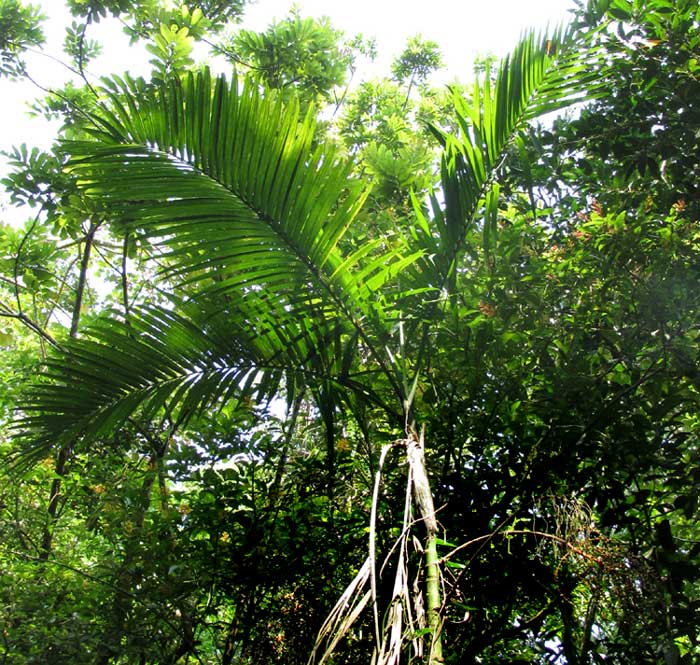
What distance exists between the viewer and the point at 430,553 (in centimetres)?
142

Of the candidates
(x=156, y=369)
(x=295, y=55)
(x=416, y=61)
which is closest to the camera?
(x=156, y=369)

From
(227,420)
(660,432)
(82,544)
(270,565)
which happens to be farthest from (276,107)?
(82,544)

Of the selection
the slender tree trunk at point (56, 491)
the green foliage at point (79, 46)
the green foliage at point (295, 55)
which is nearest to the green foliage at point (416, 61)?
the green foliage at point (295, 55)

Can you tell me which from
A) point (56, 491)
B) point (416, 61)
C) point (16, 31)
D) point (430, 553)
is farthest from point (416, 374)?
point (416, 61)

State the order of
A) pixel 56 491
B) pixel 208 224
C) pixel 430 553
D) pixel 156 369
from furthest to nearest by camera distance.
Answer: pixel 56 491, pixel 156 369, pixel 208 224, pixel 430 553

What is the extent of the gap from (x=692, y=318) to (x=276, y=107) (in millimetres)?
1761

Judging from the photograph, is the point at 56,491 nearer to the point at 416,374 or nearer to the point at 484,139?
the point at 416,374

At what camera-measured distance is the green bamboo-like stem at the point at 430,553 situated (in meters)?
1.23

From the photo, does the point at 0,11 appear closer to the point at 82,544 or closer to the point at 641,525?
the point at 82,544

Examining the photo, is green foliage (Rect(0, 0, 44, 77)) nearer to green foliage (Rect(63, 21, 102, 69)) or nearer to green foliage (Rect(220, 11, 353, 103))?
green foliage (Rect(63, 21, 102, 69))

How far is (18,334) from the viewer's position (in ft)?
21.0

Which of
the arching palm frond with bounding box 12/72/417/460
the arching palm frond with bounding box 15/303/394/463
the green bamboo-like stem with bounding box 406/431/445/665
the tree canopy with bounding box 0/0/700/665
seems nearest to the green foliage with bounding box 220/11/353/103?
the tree canopy with bounding box 0/0/700/665

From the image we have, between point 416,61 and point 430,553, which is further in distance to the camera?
point 416,61

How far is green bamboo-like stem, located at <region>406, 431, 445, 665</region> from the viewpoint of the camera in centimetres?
123
